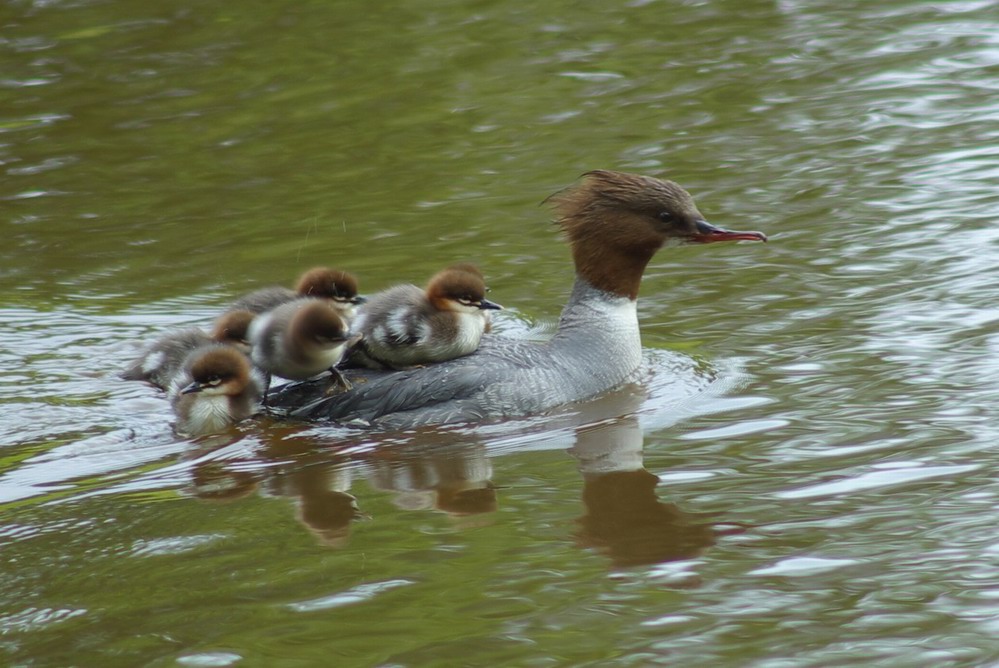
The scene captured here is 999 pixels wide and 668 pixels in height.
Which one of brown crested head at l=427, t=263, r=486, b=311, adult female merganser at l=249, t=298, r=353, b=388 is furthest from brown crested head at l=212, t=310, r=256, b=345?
brown crested head at l=427, t=263, r=486, b=311

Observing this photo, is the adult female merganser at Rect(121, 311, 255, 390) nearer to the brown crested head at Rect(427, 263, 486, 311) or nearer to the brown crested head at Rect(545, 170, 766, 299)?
the brown crested head at Rect(427, 263, 486, 311)

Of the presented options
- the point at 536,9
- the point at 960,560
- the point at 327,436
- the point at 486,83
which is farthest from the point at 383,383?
the point at 536,9

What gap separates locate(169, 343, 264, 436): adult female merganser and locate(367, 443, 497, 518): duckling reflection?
893 mm

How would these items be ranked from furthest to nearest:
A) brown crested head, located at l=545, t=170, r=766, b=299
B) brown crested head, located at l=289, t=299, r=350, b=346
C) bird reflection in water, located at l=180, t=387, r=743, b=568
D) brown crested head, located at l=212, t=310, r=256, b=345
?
brown crested head, located at l=212, t=310, r=256, b=345
brown crested head, located at l=545, t=170, r=766, b=299
brown crested head, located at l=289, t=299, r=350, b=346
bird reflection in water, located at l=180, t=387, r=743, b=568

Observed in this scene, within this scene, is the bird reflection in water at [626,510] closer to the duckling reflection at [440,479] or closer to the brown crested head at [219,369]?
the duckling reflection at [440,479]

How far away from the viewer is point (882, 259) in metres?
8.34

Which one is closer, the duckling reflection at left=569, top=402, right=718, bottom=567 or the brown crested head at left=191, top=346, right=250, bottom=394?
the duckling reflection at left=569, top=402, right=718, bottom=567

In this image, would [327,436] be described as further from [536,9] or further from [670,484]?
[536,9]

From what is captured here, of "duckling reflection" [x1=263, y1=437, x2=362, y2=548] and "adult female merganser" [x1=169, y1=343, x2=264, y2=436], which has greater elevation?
"adult female merganser" [x1=169, y1=343, x2=264, y2=436]

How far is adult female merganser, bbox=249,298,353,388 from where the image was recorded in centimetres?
680

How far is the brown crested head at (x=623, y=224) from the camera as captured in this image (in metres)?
7.38

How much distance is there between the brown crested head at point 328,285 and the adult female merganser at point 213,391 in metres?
0.57

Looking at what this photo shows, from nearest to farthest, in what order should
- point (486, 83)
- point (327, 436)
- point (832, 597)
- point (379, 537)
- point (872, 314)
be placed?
point (832, 597), point (379, 537), point (327, 436), point (872, 314), point (486, 83)

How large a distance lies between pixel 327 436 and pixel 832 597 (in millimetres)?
3128
